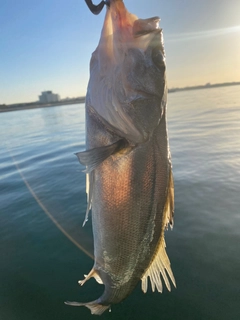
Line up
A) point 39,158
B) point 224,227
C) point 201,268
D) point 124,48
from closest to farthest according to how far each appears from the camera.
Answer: point 124,48 → point 201,268 → point 224,227 → point 39,158

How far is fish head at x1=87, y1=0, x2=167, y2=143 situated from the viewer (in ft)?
6.27

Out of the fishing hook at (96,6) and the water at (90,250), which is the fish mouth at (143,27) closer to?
the fishing hook at (96,6)

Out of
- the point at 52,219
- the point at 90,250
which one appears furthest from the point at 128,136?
the point at 52,219

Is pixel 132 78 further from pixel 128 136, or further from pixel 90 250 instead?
pixel 90 250

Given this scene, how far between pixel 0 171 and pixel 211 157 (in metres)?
8.02

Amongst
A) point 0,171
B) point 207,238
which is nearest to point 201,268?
point 207,238

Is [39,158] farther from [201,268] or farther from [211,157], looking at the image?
[201,268]

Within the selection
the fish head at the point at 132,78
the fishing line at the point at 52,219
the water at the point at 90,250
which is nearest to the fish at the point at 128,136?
the fish head at the point at 132,78

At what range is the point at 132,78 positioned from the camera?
1942 millimetres

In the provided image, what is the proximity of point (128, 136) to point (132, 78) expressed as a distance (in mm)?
447

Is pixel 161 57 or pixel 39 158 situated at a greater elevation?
pixel 161 57

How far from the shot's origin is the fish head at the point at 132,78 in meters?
1.91

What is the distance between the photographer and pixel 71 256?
14.3 ft

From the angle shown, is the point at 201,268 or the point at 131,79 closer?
the point at 131,79
